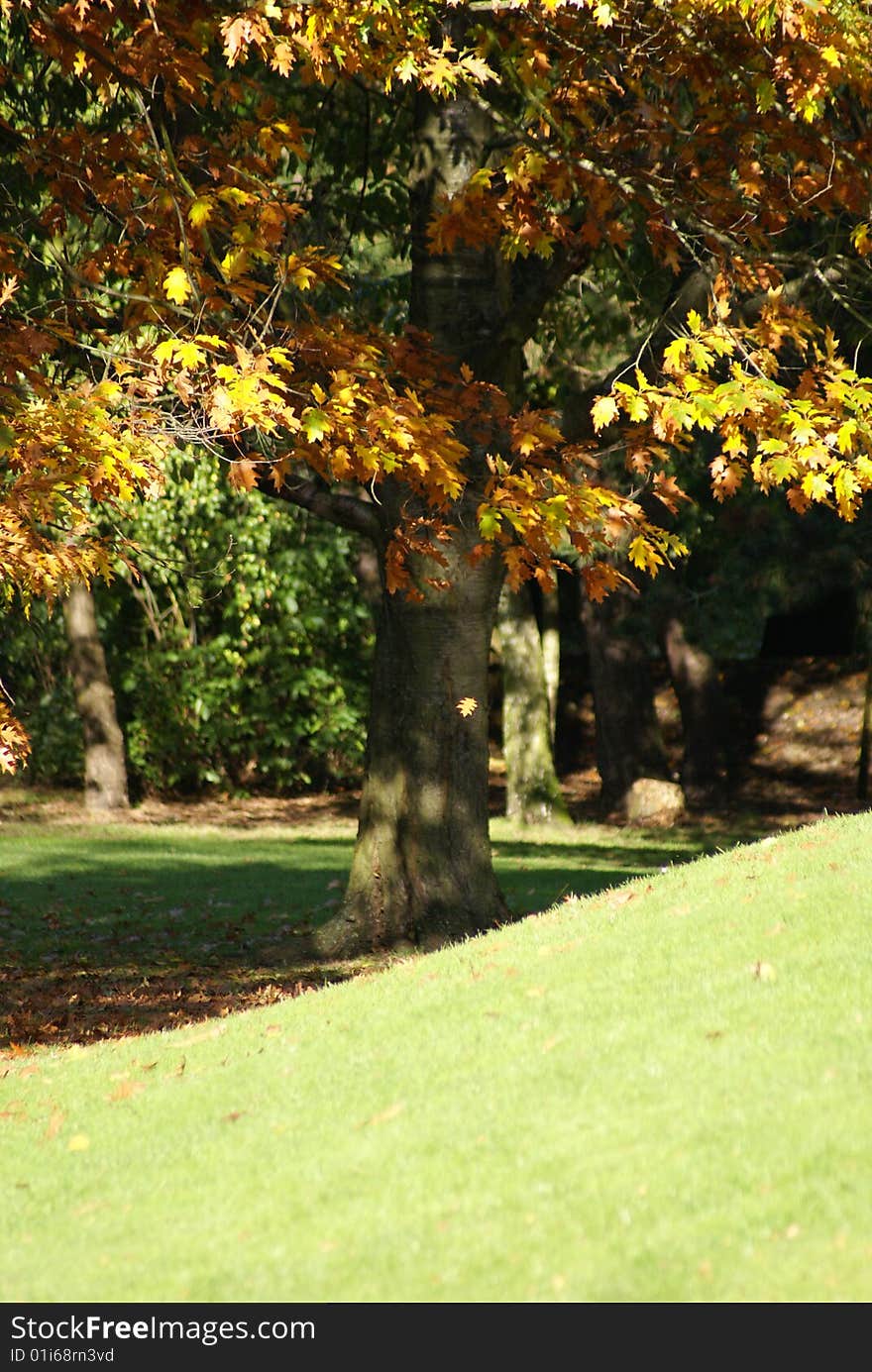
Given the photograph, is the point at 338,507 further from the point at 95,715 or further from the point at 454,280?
the point at 95,715

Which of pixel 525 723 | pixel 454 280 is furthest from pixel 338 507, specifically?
pixel 525 723

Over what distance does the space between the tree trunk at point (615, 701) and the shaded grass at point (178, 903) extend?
167 centimetres

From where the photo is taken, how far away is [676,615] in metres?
23.0

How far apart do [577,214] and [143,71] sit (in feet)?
15.8

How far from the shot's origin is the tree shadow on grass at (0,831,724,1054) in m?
10.6

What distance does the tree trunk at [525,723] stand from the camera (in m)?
22.5

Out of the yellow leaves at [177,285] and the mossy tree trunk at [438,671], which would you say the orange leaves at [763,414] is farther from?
the yellow leaves at [177,285]

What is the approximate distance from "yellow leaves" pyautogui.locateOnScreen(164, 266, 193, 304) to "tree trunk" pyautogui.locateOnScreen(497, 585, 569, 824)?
13.6 meters

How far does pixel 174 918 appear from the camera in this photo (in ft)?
46.7

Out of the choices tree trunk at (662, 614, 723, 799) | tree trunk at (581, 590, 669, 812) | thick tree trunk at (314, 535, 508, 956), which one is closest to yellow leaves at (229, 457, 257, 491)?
thick tree trunk at (314, 535, 508, 956)

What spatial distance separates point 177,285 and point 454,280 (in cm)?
334

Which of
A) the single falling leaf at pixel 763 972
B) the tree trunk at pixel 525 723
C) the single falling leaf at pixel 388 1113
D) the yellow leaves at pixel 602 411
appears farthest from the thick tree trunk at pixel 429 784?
the tree trunk at pixel 525 723

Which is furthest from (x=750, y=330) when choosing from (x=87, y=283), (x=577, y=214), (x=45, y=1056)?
(x=45, y=1056)

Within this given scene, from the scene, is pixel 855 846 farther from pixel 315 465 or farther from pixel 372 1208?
pixel 372 1208
